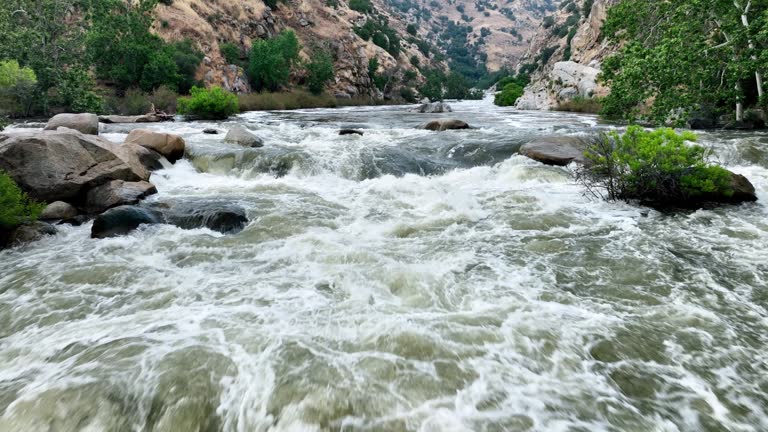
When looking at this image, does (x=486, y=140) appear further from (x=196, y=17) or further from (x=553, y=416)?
(x=196, y=17)

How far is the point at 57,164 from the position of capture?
8.16m

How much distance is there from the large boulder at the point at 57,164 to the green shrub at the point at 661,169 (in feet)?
32.1

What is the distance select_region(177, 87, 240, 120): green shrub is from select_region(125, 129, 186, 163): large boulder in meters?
12.3

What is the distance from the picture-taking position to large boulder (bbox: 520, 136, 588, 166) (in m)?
11.2

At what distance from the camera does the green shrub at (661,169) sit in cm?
742

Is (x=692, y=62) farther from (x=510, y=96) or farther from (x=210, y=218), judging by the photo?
A: (x=510, y=96)

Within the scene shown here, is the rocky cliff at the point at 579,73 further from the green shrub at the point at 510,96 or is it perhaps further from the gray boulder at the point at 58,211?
the gray boulder at the point at 58,211

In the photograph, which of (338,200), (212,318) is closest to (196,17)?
(338,200)

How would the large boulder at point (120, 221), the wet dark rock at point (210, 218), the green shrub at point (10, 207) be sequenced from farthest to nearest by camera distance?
the wet dark rock at point (210, 218) → the large boulder at point (120, 221) → the green shrub at point (10, 207)

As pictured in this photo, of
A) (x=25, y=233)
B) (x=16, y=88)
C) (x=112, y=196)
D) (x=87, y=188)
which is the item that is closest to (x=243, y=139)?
(x=87, y=188)

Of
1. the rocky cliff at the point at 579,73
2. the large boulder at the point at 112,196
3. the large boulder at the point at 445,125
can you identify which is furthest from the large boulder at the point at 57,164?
the rocky cliff at the point at 579,73

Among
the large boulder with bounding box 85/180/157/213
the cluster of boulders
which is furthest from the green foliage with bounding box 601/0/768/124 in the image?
the large boulder with bounding box 85/180/157/213

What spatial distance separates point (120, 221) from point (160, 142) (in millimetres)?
→ 5776

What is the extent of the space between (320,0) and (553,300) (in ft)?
259
